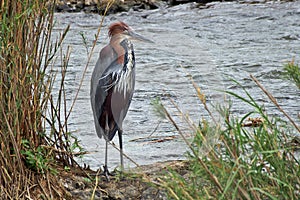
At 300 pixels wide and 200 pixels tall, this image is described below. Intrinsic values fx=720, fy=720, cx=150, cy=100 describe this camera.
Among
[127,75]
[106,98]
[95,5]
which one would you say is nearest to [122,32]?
[127,75]

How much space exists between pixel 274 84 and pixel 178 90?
149 inches

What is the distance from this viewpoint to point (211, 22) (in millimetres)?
11844

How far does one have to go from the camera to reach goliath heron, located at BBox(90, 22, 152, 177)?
3764mm

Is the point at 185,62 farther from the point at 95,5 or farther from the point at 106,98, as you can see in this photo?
the point at 95,5

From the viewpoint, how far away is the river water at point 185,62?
4121 mm

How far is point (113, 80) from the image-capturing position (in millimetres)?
3777

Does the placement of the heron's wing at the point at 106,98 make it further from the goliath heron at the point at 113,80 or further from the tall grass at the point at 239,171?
the tall grass at the point at 239,171

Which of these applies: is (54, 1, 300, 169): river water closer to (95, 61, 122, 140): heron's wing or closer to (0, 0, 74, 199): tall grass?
(95, 61, 122, 140): heron's wing

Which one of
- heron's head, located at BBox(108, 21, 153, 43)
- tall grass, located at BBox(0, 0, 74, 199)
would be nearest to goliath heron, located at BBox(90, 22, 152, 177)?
heron's head, located at BBox(108, 21, 153, 43)

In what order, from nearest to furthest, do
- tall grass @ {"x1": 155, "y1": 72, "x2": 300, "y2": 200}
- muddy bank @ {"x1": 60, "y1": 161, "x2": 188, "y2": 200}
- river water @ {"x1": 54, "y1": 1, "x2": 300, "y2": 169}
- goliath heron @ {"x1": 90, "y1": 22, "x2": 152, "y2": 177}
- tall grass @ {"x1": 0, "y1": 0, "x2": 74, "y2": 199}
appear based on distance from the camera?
tall grass @ {"x1": 155, "y1": 72, "x2": 300, "y2": 200}
tall grass @ {"x1": 0, "y1": 0, "x2": 74, "y2": 199}
muddy bank @ {"x1": 60, "y1": 161, "x2": 188, "y2": 200}
goliath heron @ {"x1": 90, "y1": 22, "x2": 152, "y2": 177}
river water @ {"x1": 54, "y1": 1, "x2": 300, "y2": 169}

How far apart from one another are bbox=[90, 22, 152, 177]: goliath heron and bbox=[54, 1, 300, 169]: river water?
19 cm

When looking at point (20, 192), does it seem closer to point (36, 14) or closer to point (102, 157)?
point (36, 14)

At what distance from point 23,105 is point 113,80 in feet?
2.21

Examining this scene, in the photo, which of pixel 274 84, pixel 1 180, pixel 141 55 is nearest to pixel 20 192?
pixel 1 180
